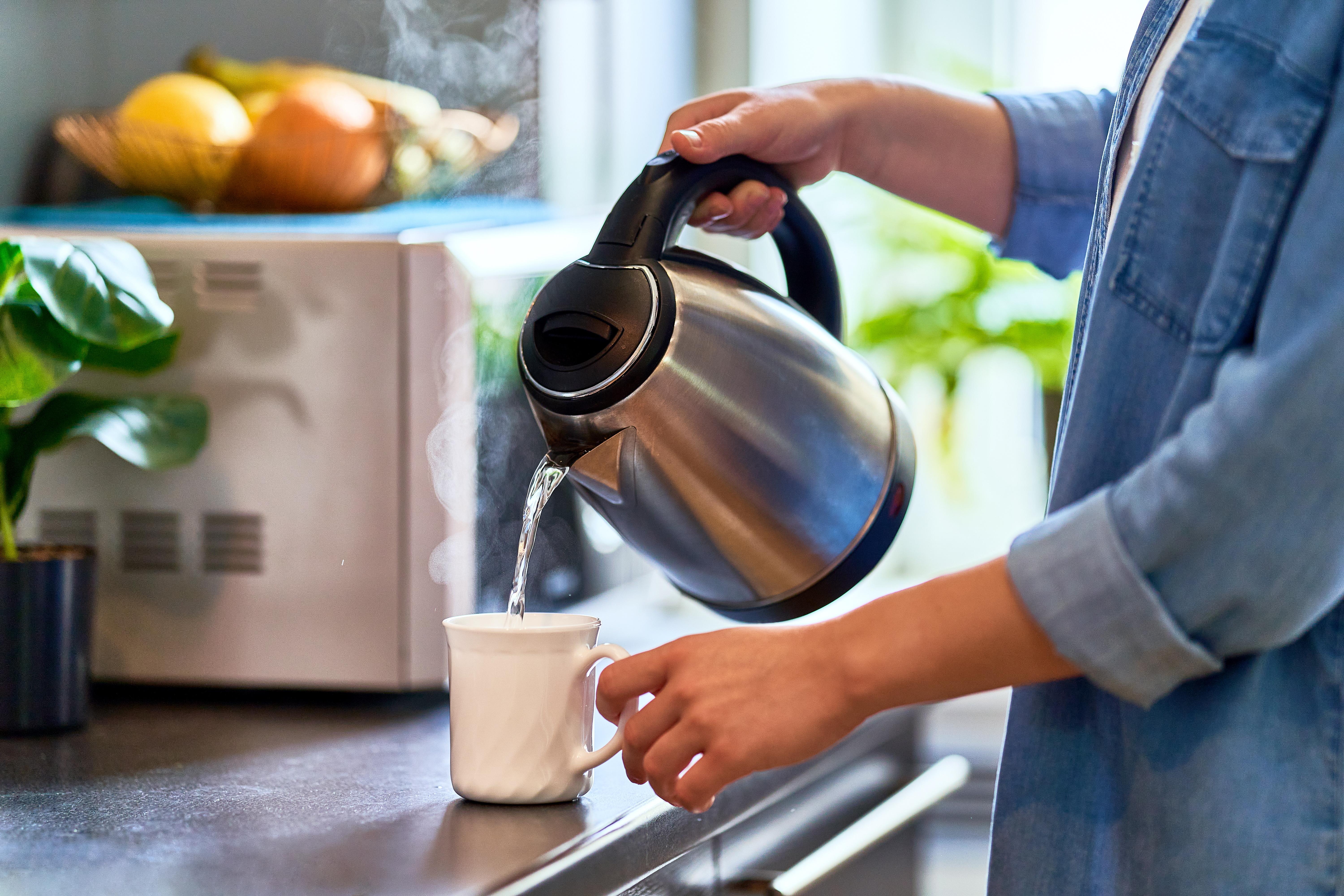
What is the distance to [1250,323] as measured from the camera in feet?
1.73

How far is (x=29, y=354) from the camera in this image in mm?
843

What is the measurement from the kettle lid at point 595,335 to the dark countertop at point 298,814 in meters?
0.22

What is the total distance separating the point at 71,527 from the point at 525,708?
49 cm

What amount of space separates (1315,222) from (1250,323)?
0.17ft

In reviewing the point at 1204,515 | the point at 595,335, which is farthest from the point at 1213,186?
the point at 595,335

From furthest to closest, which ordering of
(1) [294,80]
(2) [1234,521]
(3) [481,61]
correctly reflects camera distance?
(3) [481,61] → (1) [294,80] → (2) [1234,521]

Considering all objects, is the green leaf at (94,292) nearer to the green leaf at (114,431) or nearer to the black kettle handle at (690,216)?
the green leaf at (114,431)

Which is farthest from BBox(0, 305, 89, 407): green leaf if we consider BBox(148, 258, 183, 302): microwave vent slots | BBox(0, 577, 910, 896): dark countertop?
BBox(0, 577, 910, 896): dark countertop

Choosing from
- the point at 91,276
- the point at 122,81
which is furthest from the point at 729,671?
the point at 122,81

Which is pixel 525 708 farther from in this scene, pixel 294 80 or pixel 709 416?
pixel 294 80

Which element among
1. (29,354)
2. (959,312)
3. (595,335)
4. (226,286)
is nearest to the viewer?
(595,335)

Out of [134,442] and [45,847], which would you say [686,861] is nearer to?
[45,847]

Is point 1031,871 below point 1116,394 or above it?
below

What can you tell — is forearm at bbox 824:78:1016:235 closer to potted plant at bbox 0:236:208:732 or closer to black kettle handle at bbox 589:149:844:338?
black kettle handle at bbox 589:149:844:338
